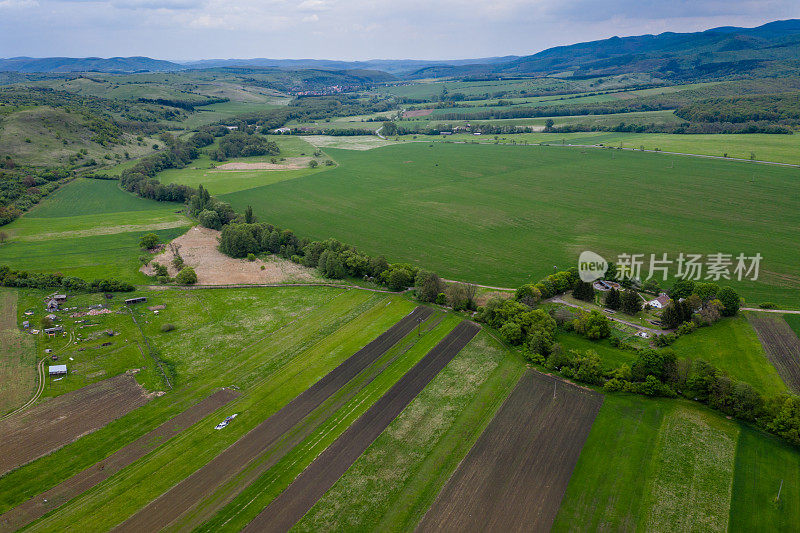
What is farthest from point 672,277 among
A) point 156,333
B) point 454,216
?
point 156,333

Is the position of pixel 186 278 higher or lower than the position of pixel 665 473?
higher

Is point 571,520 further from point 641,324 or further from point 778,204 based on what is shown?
point 778,204

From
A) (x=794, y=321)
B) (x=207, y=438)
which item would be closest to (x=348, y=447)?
(x=207, y=438)

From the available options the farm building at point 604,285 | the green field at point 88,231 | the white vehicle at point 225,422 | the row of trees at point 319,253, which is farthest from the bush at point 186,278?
the farm building at point 604,285

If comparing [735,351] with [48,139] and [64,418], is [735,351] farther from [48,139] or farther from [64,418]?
[48,139]

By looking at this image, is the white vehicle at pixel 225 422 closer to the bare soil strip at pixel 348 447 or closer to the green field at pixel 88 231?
the bare soil strip at pixel 348 447

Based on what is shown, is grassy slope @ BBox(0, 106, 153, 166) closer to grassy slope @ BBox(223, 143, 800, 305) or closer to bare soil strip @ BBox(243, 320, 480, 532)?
grassy slope @ BBox(223, 143, 800, 305)
